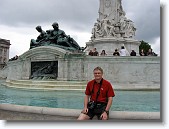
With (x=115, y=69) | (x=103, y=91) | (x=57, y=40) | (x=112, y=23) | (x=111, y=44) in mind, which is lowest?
(x=103, y=91)

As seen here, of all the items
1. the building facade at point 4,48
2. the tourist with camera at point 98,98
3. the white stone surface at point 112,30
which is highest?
the building facade at point 4,48

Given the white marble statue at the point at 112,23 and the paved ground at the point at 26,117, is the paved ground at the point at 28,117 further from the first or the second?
the white marble statue at the point at 112,23

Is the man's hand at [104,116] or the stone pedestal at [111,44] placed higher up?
the stone pedestal at [111,44]

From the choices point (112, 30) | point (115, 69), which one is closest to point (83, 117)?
point (115, 69)

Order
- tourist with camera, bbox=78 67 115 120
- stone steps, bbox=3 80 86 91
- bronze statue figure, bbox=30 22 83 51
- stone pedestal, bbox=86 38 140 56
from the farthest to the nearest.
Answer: stone pedestal, bbox=86 38 140 56
bronze statue figure, bbox=30 22 83 51
stone steps, bbox=3 80 86 91
tourist with camera, bbox=78 67 115 120

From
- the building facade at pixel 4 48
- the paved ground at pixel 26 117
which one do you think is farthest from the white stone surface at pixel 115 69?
the building facade at pixel 4 48

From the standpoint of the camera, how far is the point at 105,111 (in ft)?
17.3

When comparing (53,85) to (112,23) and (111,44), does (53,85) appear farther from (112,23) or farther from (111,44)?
(112,23)

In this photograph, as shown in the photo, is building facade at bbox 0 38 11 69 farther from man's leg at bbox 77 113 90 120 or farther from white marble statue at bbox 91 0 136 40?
man's leg at bbox 77 113 90 120

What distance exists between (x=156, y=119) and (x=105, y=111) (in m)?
1.11

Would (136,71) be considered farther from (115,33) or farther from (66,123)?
(66,123)

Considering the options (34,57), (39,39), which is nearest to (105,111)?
(34,57)

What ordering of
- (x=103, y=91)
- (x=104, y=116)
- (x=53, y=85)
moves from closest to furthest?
(x=104, y=116) → (x=103, y=91) → (x=53, y=85)

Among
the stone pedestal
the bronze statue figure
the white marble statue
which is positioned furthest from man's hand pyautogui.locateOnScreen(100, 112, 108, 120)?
the white marble statue
